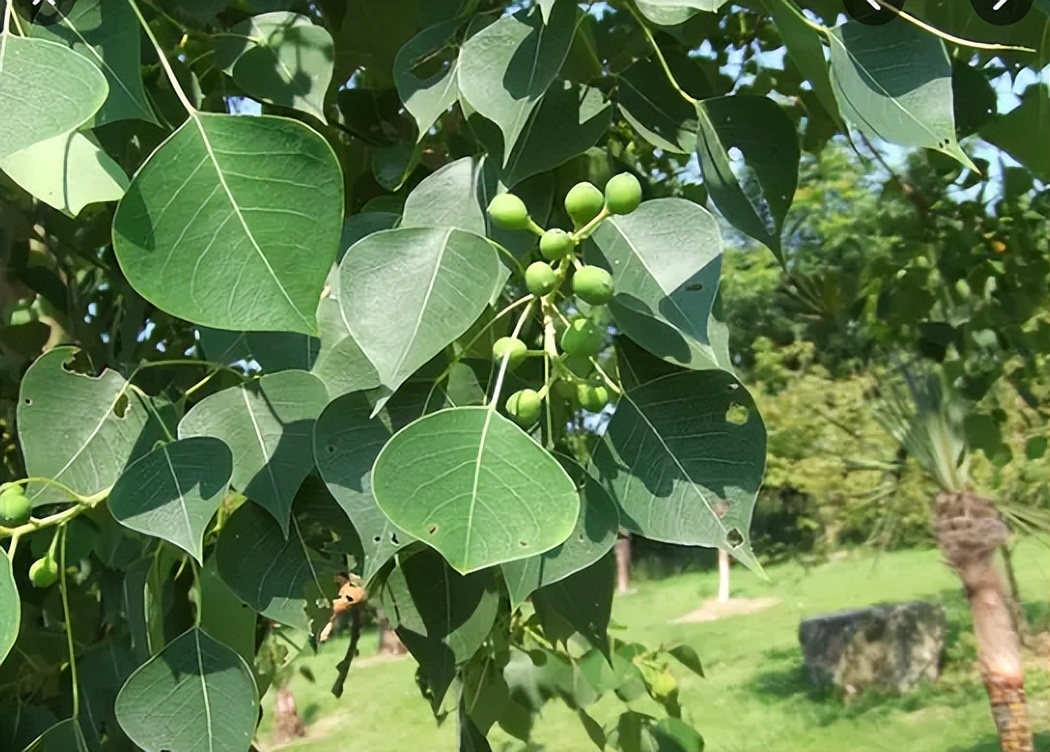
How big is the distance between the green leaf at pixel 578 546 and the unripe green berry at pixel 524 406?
0.08 feet

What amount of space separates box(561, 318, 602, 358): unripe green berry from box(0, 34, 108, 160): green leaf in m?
0.19

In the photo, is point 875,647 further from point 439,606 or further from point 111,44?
point 111,44

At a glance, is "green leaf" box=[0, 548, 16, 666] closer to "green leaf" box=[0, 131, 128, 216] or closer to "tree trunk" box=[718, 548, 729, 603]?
"green leaf" box=[0, 131, 128, 216]

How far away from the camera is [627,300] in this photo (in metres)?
0.39

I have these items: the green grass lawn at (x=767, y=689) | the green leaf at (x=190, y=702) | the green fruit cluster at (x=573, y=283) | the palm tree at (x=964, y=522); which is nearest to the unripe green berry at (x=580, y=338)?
the green fruit cluster at (x=573, y=283)

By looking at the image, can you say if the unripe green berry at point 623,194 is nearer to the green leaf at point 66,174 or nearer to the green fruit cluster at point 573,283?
the green fruit cluster at point 573,283

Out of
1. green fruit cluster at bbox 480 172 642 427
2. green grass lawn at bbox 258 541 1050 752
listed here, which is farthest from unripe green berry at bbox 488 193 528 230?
green grass lawn at bbox 258 541 1050 752

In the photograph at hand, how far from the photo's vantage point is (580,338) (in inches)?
14.9

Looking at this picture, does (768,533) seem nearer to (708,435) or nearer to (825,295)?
(825,295)

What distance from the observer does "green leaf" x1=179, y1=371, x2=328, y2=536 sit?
437 mm

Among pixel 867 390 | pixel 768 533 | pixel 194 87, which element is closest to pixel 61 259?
pixel 194 87

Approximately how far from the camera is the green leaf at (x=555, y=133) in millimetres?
442

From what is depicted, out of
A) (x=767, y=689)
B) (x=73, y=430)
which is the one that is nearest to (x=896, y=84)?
(x=73, y=430)

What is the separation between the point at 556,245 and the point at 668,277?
0.05 metres
